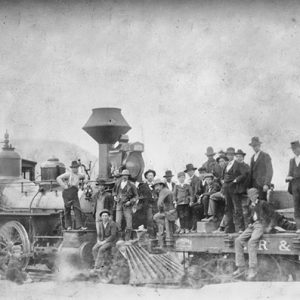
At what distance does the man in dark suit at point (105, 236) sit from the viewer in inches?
430

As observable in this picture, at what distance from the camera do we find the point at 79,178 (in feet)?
40.6

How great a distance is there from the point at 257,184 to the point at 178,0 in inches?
144

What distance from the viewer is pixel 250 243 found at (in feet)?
30.0

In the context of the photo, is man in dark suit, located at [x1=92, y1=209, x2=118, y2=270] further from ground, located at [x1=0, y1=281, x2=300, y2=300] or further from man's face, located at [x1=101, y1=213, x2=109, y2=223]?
ground, located at [x1=0, y1=281, x2=300, y2=300]

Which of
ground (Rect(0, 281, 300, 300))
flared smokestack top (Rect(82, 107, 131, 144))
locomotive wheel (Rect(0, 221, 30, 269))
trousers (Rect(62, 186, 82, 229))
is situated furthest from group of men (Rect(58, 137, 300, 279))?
locomotive wheel (Rect(0, 221, 30, 269))

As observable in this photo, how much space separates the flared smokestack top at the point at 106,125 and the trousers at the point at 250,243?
4221 millimetres

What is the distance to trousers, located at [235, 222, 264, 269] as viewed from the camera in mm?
9109

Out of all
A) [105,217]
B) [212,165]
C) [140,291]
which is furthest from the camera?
[212,165]

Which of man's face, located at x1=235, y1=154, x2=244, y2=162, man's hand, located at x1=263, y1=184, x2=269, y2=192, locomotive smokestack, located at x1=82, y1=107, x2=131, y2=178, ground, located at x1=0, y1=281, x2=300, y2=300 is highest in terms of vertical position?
locomotive smokestack, located at x1=82, y1=107, x2=131, y2=178

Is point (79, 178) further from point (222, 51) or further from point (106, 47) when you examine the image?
point (222, 51)

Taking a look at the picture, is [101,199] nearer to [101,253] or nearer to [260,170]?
[101,253]

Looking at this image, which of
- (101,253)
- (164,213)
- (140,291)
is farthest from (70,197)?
(140,291)

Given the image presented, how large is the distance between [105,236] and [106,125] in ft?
8.49

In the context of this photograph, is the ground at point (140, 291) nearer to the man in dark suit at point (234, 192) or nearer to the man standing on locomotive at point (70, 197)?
the man in dark suit at point (234, 192)
